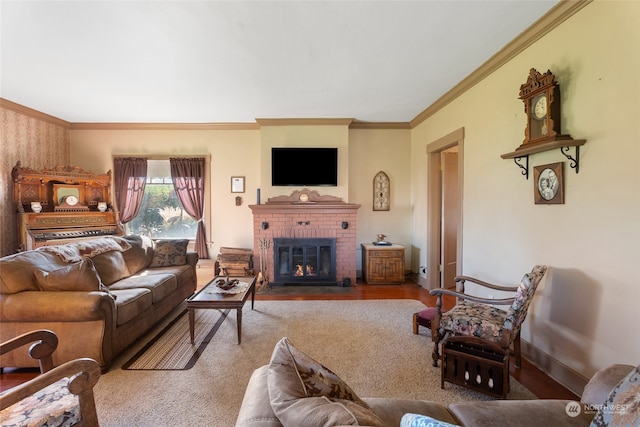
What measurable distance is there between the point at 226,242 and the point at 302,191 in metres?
1.73

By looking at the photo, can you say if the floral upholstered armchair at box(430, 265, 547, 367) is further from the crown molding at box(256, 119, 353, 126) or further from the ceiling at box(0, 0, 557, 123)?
the crown molding at box(256, 119, 353, 126)

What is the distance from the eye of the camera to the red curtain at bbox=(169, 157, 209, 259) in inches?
181

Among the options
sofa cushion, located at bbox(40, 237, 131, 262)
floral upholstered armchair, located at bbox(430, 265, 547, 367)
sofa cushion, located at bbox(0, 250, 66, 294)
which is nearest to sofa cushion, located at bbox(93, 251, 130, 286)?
sofa cushion, located at bbox(40, 237, 131, 262)

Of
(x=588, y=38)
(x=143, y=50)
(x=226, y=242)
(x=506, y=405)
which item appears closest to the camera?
(x=506, y=405)

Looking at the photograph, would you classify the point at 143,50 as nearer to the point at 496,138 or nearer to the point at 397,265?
the point at 496,138

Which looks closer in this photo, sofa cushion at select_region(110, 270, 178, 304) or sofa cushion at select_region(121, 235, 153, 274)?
sofa cushion at select_region(110, 270, 178, 304)

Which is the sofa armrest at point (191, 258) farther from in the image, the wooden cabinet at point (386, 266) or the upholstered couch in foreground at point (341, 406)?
the upholstered couch in foreground at point (341, 406)

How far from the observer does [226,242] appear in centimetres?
475

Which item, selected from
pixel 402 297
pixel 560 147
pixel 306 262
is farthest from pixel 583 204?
pixel 306 262

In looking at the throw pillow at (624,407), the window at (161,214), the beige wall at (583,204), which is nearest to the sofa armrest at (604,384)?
the throw pillow at (624,407)

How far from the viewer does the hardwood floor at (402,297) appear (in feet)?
6.17

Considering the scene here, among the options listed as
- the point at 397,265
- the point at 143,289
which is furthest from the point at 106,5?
the point at 397,265

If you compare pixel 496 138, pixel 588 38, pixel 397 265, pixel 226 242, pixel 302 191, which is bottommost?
pixel 397 265

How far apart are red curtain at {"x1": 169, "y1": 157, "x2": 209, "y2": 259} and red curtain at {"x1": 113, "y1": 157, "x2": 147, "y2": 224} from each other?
578mm
